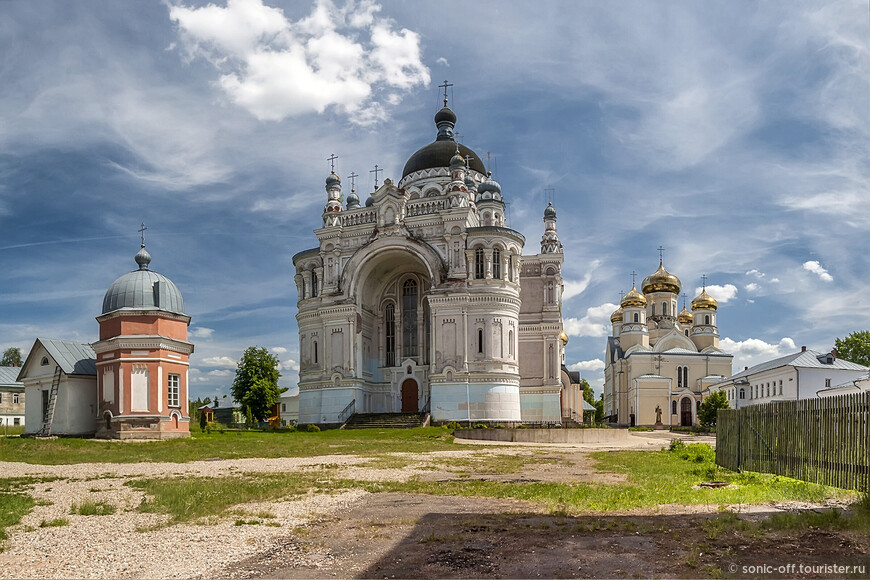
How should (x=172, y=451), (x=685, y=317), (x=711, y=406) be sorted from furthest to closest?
(x=685, y=317)
(x=711, y=406)
(x=172, y=451)

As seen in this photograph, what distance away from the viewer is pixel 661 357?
81312 millimetres

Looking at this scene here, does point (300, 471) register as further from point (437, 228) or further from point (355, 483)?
point (437, 228)

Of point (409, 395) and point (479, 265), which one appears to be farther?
point (409, 395)

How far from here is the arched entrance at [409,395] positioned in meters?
52.3

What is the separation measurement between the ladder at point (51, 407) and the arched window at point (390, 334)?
23.2m

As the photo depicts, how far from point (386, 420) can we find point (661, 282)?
182ft

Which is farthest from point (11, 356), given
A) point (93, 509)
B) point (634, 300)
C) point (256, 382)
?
point (93, 509)

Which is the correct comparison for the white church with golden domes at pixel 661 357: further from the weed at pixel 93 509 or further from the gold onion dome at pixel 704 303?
the weed at pixel 93 509

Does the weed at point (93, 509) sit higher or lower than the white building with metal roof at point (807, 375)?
higher

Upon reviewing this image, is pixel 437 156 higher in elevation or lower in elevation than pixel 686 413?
higher

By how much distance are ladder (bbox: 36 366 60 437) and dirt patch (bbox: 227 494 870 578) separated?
32601 mm

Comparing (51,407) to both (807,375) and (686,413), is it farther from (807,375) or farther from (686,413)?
(686,413)

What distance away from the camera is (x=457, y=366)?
4741 centimetres

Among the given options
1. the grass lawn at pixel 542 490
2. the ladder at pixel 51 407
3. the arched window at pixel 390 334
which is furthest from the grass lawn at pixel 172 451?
the arched window at pixel 390 334
